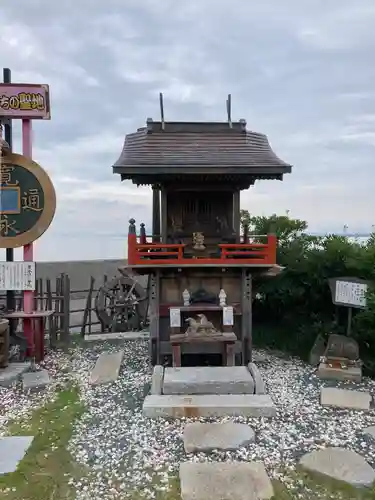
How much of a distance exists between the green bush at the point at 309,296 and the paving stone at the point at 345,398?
181cm

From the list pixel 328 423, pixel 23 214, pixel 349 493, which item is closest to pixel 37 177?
pixel 23 214

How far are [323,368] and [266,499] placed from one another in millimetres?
4597

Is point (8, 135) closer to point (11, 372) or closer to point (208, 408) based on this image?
point (11, 372)

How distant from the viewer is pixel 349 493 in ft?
15.4

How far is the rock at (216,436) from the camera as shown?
556cm

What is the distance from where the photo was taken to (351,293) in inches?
364

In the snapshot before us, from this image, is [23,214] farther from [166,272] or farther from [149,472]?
[149,472]

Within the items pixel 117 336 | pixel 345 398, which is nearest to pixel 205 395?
pixel 345 398

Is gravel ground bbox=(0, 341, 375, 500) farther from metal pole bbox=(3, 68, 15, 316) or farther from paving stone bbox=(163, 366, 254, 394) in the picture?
metal pole bbox=(3, 68, 15, 316)

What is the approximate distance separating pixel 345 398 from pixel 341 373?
1.34m

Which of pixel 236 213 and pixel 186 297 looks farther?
pixel 236 213

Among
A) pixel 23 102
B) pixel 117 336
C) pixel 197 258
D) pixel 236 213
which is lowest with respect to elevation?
pixel 117 336

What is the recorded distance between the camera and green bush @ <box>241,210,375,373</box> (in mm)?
9555

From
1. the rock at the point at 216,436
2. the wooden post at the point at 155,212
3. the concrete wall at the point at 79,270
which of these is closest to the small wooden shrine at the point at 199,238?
the wooden post at the point at 155,212
